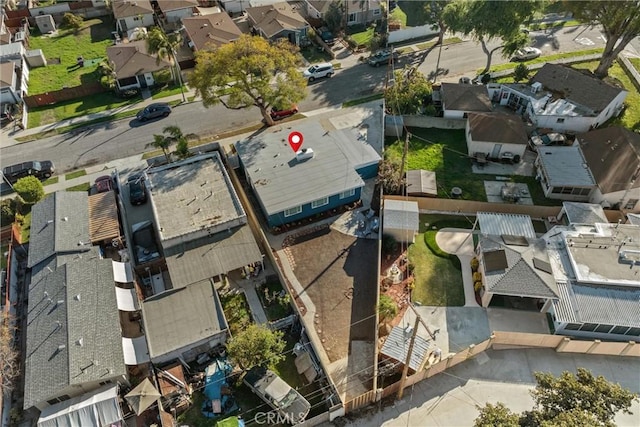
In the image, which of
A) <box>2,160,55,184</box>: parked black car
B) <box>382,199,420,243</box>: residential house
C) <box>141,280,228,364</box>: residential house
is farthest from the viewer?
<box>2,160,55,184</box>: parked black car

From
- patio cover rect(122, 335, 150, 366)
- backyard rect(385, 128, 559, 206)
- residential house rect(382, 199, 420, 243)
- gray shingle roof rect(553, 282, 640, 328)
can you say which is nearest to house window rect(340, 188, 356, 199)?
residential house rect(382, 199, 420, 243)

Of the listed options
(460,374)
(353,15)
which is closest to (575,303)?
(460,374)

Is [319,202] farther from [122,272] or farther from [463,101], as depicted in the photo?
[463,101]

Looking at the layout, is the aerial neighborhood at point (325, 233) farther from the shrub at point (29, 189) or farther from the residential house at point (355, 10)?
the residential house at point (355, 10)

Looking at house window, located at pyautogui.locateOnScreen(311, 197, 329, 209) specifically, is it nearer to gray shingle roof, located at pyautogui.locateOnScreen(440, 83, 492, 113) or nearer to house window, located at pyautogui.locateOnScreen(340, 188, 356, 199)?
house window, located at pyautogui.locateOnScreen(340, 188, 356, 199)

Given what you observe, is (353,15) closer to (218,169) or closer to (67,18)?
(218,169)

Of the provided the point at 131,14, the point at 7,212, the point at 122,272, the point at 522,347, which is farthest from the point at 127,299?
the point at 131,14

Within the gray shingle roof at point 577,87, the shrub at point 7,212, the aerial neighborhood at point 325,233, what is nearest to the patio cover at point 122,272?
the aerial neighborhood at point 325,233
